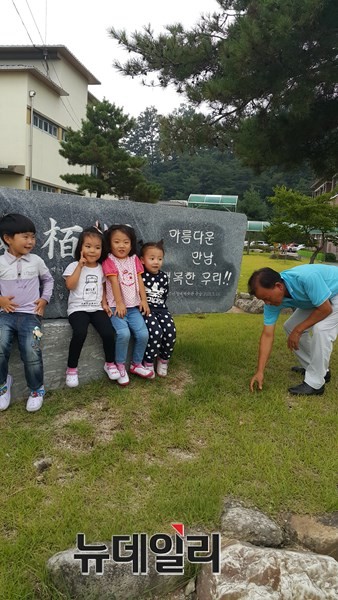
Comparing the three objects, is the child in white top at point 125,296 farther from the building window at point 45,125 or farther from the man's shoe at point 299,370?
the building window at point 45,125

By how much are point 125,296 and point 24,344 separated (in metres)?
→ 0.76

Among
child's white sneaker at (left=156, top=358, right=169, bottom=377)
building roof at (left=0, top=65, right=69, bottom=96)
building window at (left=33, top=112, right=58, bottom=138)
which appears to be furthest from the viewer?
building window at (left=33, top=112, right=58, bottom=138)

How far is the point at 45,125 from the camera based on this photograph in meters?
18.1

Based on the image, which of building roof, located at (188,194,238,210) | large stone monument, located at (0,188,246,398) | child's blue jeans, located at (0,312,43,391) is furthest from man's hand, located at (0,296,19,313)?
building roof, located at (188,194,238,210)

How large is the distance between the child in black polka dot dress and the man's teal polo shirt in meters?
0.70

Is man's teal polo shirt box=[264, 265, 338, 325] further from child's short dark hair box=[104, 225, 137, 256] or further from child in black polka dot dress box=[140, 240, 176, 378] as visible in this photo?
child's short dark hair box=[104, 225, 137, 256]

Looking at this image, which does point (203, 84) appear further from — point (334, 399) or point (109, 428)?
point (109, 428)

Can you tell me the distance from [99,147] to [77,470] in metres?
14.5

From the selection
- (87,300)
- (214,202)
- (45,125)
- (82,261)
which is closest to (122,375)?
(87,300)

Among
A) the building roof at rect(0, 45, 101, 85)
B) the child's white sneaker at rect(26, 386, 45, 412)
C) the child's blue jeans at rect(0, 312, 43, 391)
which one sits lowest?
the child's white sneaker at rect(26, 386, 45, 412)

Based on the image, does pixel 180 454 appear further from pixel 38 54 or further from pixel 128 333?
pixel 38 54

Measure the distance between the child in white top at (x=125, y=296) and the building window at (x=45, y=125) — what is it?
16.1m

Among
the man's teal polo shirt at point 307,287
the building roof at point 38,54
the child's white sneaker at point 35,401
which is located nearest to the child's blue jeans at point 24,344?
the child's white sneaker at point 35,401

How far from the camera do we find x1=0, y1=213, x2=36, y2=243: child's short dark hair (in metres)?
2.77
